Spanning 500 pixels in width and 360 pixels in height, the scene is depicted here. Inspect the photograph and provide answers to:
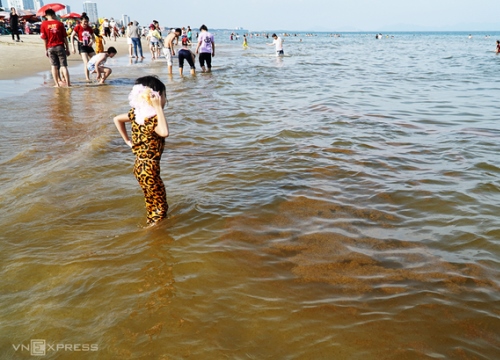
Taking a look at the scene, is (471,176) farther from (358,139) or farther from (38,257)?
(38,257)

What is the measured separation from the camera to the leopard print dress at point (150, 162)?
148 inches

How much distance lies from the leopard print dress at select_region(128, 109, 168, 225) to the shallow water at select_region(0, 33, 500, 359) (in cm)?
20

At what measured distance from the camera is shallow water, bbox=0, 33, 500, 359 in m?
2.58

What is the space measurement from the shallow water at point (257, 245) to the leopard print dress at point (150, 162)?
195mm

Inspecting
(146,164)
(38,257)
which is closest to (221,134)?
(146,164)

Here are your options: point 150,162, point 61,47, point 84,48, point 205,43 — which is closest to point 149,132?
point 150,162

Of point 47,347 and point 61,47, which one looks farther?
point 61,47

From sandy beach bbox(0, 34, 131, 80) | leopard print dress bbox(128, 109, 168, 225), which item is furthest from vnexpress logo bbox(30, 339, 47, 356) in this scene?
sandy beach bbox(0, 34, 131, 80)

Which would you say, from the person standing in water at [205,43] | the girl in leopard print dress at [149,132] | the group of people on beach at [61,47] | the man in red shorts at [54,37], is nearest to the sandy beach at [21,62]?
the group of people on beach at [61,47]

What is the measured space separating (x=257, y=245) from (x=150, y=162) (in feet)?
4.26

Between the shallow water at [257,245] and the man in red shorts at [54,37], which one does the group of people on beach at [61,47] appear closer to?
the man in red shorts at [54,37]

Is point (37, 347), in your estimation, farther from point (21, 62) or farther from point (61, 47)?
point (21, 62)

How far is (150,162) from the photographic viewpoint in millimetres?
3869

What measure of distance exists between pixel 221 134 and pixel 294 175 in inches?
111
